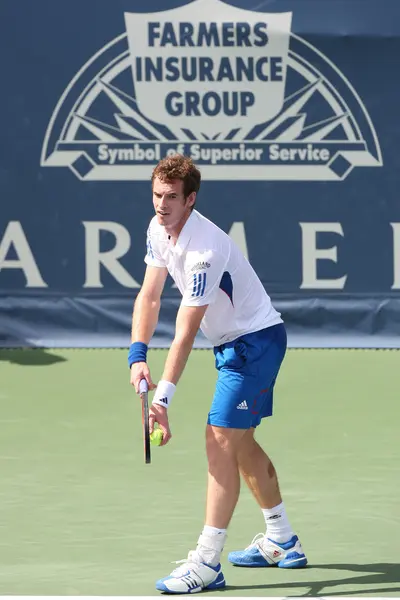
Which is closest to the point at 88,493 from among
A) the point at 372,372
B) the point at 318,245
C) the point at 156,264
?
the point at 156,264

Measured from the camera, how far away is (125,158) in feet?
39.5

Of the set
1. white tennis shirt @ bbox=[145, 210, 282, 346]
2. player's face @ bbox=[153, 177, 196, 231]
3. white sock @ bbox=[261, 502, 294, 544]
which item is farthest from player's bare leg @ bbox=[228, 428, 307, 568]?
player's face @ bbox=[153, 177, 196, 231]

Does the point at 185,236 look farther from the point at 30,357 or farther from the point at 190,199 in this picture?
the point at 30,357

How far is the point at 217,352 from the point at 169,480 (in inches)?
71.5

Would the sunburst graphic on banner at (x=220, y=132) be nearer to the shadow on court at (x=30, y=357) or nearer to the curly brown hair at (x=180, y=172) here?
the shadow on court at (x=30, y=357)

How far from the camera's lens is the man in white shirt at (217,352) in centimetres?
569

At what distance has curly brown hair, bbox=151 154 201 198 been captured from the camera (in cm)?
573

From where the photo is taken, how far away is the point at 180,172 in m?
5.73

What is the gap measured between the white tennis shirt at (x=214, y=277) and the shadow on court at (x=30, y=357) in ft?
18.6

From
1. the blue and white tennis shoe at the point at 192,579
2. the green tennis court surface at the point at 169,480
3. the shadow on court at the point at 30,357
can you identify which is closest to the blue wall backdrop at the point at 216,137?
the shadow on court at the point at 30,357

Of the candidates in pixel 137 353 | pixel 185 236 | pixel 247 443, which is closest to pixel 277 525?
pixel 247 443

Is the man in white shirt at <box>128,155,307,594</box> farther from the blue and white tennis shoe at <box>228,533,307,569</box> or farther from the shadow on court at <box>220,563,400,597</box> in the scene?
the shadow on court at <box>220,563,400,597</box>

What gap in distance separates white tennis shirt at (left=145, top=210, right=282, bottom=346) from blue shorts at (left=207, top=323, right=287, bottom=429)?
5 centimetres

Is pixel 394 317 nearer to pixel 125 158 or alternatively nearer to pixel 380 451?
pixel 125 158
